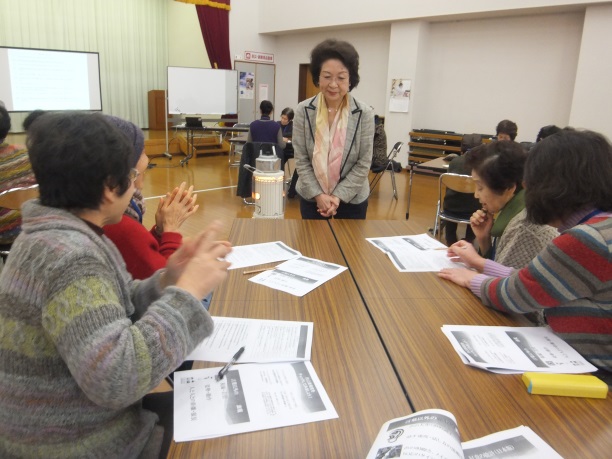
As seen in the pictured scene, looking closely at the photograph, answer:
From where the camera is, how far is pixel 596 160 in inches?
49.3

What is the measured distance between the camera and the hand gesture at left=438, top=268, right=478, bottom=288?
5.19 feet

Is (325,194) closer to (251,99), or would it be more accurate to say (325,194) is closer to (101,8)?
(251,99)

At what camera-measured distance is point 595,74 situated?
629 centimetres

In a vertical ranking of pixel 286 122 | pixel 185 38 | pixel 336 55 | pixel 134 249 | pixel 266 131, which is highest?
pixel 185 38

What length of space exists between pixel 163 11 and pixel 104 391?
11.6 meters

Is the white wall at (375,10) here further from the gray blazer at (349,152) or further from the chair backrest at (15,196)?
the chair backrest at (15,196)

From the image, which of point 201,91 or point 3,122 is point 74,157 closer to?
point 3,122

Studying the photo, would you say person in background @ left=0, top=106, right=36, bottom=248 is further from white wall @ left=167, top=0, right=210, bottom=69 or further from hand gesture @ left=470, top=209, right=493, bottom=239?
white wall @ left=167, top=0, right=210, bottom=69

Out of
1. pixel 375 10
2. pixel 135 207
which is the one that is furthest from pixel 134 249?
pixel 375 10

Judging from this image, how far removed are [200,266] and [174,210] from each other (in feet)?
3.08

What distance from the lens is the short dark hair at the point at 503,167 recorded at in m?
1.97

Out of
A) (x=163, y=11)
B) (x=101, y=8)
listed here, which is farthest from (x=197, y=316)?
(x=163, y=11)

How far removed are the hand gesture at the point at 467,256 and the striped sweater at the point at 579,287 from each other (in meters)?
0.38

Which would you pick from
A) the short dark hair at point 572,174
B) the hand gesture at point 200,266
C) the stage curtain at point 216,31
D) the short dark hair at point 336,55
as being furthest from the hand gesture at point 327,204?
the stage curtain at point 216,31
